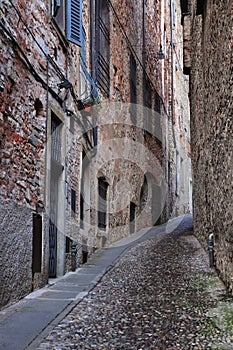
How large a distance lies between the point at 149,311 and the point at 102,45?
7.23 m

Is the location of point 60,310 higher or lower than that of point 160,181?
lower

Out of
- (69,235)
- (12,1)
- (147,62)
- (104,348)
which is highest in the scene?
(147,62)

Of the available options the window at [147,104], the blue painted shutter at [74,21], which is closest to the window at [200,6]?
the blue painted shutter at [74,21]

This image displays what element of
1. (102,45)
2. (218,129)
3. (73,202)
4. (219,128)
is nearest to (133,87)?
(102,45)

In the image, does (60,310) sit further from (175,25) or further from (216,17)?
(175,25)

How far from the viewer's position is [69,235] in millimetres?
7871

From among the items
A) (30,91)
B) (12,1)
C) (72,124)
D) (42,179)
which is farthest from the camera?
(72,124)

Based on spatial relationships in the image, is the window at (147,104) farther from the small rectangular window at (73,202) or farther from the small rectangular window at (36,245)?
the small rectangular window at (36,245)

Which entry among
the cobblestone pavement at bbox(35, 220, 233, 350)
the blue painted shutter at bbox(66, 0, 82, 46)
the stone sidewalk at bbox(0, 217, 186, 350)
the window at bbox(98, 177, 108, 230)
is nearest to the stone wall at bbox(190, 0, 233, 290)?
the cobblestone pavement at bbox(35, 220, 233, 350)

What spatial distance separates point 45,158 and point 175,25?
18.9 metres

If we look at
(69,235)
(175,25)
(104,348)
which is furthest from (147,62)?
(104,348)

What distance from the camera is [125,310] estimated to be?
16.1ft

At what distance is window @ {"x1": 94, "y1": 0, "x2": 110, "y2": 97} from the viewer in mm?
10188

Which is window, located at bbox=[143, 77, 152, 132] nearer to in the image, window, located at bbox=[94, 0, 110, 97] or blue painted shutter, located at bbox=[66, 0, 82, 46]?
window, located at bbox=[94, 0, 110, 97]
